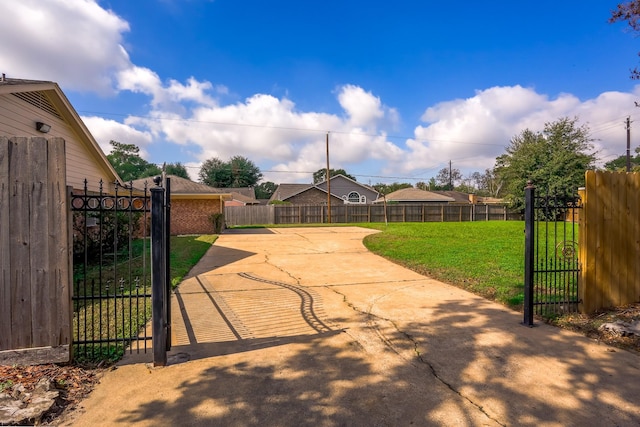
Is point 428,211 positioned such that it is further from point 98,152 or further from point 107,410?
point 107,410

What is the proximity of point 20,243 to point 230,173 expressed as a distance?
60.1 meters

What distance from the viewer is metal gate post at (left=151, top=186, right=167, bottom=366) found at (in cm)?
317

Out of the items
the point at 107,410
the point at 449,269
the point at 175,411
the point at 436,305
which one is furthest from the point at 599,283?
the point at 107,410

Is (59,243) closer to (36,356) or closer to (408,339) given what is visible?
(36,356)

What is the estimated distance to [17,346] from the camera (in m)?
3.01

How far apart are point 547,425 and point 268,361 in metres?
2.24

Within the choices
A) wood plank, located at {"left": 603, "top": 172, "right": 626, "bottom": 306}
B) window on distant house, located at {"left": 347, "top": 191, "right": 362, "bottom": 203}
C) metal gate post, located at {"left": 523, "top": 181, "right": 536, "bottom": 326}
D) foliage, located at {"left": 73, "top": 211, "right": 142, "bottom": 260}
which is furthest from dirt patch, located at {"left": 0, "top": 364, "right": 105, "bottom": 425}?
window on distant house, located at {"left": 347, "top": 191, "right": 362, "bottom": 203}

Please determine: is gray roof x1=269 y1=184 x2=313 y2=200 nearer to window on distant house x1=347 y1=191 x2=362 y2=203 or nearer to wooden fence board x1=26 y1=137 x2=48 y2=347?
window on distant house x1=347 y1=191 x2=362 y2=203

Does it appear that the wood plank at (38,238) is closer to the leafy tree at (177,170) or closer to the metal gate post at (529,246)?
the metal gate post at (529,246)

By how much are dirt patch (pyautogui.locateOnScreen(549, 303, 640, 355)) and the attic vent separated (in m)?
10.8

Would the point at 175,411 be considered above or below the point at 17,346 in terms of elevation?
below

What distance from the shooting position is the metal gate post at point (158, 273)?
317cm

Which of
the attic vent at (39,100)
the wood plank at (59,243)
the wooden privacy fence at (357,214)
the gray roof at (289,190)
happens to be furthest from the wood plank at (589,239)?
the gray roof at (289,190)

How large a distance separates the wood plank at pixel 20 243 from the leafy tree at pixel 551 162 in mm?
27383
